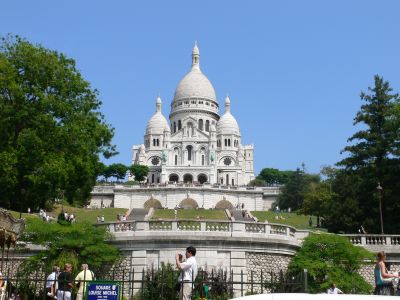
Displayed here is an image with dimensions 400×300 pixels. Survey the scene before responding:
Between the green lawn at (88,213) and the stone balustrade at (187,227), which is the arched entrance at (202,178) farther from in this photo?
the stone balustrade at (187,227)

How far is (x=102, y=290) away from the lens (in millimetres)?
11898

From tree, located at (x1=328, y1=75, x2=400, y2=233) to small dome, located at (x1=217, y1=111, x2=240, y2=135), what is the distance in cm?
8688

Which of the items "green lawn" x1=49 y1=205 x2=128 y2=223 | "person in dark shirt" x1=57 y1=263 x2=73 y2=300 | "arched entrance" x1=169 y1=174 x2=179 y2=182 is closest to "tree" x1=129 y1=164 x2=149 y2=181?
"arched entrance" x1=169 y1=174 x2=179 y2=182

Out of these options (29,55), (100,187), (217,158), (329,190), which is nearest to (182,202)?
(100,187)

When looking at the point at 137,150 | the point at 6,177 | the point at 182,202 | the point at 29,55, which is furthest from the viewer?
the point at 137,150

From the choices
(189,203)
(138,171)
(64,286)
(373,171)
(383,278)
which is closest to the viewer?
(64,286)

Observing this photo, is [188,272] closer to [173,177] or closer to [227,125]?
[173,177]

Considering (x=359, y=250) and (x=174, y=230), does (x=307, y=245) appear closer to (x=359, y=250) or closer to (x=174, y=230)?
(x=359, y=250)

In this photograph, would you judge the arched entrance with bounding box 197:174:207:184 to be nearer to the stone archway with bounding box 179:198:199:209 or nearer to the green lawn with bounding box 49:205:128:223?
the stone archway with bounding box 179:198:199:209

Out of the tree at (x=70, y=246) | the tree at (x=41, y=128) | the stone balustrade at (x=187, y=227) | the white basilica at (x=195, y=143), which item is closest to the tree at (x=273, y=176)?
the white basilica at (x=195, y=143)

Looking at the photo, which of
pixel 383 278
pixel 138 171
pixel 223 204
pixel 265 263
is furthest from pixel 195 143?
pixel 383 278

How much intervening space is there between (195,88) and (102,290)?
127 meters

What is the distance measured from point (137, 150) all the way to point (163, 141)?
8572 millimetres

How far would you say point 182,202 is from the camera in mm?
82500
